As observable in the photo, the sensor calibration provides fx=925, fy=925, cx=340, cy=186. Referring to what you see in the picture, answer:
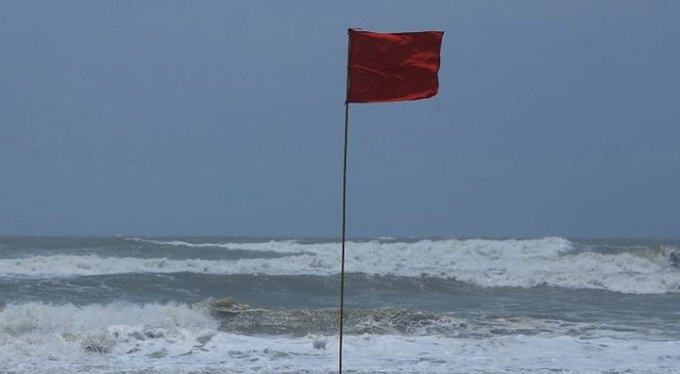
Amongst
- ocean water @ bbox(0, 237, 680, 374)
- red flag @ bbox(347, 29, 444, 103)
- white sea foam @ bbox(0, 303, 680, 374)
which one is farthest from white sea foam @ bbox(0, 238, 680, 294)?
red flag @ bbox(347, 29, 444, 103)

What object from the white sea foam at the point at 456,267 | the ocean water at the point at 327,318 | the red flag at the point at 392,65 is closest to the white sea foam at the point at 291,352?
the ocean water at the point at 327,318

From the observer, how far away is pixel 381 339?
42.4 ft

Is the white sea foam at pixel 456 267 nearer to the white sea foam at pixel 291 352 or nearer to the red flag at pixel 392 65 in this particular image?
the white sea foam at pixel 291 352

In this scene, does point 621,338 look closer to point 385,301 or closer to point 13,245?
point 385,301

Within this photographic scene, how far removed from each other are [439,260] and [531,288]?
10.7 meters

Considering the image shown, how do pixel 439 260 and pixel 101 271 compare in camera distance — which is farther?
pixel 439 260

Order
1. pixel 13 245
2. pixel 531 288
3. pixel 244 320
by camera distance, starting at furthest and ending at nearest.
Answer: pixel 13 245, pixel 531 288, pixel 244 320

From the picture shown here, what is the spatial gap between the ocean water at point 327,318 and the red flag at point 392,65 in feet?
15.9

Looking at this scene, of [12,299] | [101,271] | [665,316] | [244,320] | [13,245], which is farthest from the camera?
[13,245]

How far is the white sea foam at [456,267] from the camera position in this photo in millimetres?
25578

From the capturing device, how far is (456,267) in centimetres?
3108

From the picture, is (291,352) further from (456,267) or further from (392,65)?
(456,267)

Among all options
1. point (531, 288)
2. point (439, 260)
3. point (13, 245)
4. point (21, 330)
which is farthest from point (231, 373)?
point (13, 245)

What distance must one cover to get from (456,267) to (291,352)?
19.5 m
